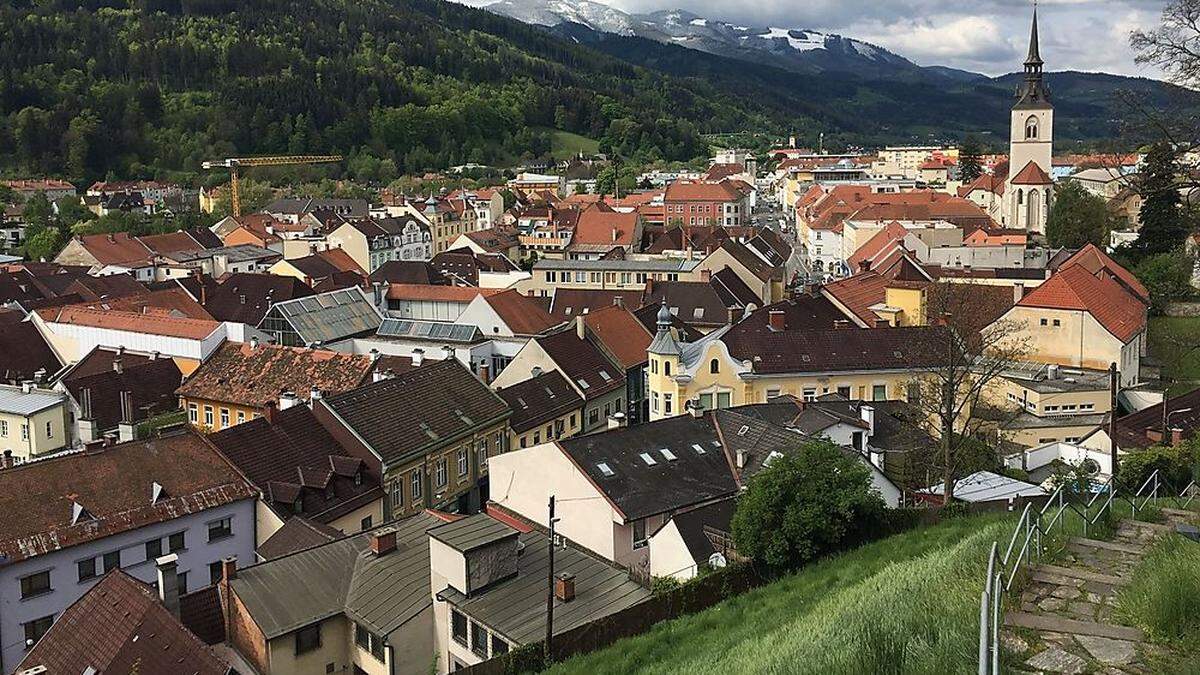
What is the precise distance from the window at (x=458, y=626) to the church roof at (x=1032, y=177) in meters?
70.2

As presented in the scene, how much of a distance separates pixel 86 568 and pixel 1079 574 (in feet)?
70.1

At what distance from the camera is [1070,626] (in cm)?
1013

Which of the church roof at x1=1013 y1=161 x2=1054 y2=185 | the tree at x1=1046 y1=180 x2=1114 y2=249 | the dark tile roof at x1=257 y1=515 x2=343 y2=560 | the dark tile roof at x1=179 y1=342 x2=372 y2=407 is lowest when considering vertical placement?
the dark tile roof at x1=257 y1=515 x2=343 y2=560

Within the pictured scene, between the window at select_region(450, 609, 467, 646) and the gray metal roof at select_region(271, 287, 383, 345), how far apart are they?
96.0 ft

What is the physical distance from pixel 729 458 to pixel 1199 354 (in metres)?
26.8

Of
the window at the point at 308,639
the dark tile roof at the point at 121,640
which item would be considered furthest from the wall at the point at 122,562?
the window at the point at 308,639

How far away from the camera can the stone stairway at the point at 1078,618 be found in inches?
372

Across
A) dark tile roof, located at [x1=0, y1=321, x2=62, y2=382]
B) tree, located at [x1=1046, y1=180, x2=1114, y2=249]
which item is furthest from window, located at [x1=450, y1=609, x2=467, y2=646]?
tree, located at [x1=1046, y1=180, x2=1114, y2=249]

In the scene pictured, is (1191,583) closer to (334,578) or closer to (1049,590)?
(1049,590)

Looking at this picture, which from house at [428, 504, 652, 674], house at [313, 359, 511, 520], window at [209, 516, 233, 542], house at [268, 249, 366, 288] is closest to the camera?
house at [428, 504, 652, 674]

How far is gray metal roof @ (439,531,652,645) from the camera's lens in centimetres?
1784

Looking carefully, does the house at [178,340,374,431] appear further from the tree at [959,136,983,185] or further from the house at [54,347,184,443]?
the tree at [959,136,983,185]

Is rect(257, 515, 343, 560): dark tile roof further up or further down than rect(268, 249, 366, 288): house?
further down

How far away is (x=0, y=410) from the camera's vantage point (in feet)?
114
